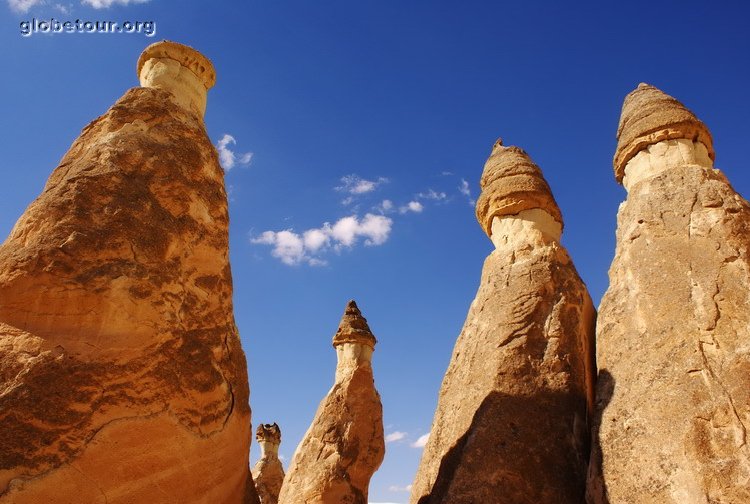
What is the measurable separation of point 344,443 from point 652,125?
25.3 ft

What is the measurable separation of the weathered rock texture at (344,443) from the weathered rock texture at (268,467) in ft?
22.9

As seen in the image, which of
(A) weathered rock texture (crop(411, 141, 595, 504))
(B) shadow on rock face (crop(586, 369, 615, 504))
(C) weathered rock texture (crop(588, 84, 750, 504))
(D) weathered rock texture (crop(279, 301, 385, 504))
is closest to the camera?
(C) weathered rock texture (crop(588, 84, 750, 504))

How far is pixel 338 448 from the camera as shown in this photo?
35.3 ft

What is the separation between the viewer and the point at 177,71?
224 inches

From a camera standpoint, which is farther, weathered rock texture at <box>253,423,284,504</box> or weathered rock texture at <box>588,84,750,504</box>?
weathered rock texture at <box>253,423,284,504</box>

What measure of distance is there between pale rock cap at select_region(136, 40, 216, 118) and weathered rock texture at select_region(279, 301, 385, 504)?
726cm

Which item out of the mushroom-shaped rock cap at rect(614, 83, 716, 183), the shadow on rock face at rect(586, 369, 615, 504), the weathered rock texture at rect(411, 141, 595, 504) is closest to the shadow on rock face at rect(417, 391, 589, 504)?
the weathered rock texture at rect(411, 141, 595, 504)

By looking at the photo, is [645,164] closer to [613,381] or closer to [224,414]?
[613,381]

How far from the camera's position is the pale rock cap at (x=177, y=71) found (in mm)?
5590

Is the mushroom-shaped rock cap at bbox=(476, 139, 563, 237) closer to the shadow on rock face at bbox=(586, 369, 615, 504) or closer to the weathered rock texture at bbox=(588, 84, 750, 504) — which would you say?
the weathered rock texture at bbox=(588, 84, 750, 504)

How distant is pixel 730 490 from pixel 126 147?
5286mm

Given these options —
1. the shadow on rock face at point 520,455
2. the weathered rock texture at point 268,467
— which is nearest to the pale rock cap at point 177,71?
the shadow on rock face at point 520,455

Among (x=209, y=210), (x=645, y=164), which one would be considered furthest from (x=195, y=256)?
(x=645, y=164)

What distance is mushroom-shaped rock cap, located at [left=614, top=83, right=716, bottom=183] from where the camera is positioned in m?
6.87
